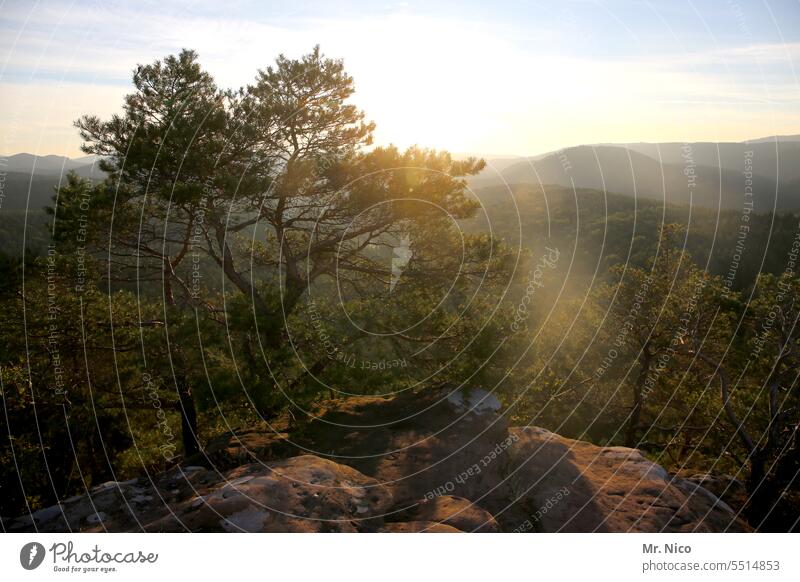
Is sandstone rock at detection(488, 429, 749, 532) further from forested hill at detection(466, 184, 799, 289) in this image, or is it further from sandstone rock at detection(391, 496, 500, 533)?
forested hill at detection(466, 184, 799, 289)

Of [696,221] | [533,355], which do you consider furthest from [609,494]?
[696,221]

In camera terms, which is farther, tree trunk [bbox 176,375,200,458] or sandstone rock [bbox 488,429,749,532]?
tree trunk [bbox 176,375,200,458]

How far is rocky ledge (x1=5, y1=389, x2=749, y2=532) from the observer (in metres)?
8.67

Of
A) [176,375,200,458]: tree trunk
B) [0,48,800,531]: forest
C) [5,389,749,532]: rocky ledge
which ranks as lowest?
[176,375,200,458]: tree trunk

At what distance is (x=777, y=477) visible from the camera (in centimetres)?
1234

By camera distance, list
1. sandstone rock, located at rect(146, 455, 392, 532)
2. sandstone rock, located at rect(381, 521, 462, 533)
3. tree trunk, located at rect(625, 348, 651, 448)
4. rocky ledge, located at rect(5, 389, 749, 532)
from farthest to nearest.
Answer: tree trunk, located at rect(625, 348, 651, 448)
rocky ledge, located at rect(5, 389, 749, 532)
sandstone rock, located at rect(381, 521, 462, 533)
sandstone rock, located at rect(146, 455, 392, 532)

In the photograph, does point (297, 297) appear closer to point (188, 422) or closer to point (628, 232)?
point (188, 422)

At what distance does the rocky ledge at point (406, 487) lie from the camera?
8.67 meters

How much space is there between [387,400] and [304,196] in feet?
24.3

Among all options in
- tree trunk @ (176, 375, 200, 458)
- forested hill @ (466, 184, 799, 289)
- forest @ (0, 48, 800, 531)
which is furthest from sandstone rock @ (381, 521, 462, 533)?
forested hill @ (466, 184, 799, 289)

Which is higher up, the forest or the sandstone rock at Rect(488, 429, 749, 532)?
the forest

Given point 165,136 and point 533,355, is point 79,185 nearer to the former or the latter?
point 165,136

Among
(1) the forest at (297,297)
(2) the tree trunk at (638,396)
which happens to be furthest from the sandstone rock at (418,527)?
(2) the tree trunk at (638,396)

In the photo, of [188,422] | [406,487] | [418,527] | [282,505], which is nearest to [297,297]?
[188,422]
